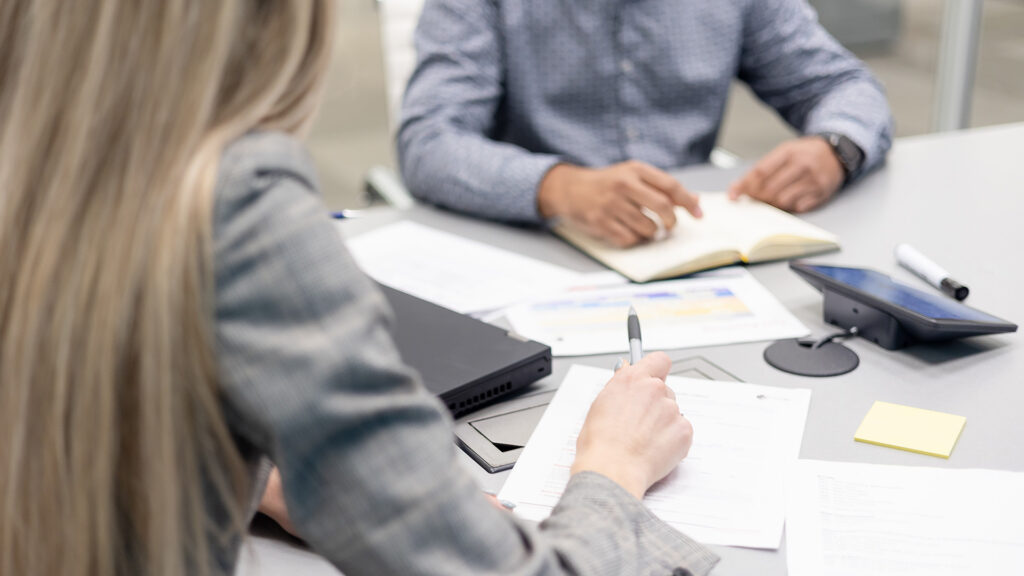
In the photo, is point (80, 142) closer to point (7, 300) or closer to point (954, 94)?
point (7, 300)

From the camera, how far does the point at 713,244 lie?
1268 millimetres

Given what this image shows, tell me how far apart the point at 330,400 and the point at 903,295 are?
781 millimetres

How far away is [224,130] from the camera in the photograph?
513mm

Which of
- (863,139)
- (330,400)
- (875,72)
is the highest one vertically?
(330,400)

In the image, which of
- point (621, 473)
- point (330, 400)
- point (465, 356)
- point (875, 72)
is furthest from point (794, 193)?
point (875, 72)

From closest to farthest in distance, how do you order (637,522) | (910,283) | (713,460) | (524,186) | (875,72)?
(637,522) < (713,460) < (910,283) < (524,186) < (875,72)

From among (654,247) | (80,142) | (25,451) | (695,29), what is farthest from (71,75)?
(695,29)

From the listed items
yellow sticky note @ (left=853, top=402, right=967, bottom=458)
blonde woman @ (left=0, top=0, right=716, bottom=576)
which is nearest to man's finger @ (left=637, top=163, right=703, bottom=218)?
yellow sticky note @ (left=853, top=402, right=967, bottom=458)

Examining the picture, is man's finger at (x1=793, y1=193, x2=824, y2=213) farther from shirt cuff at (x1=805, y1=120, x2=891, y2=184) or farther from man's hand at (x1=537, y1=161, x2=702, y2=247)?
man's hand at (x1=537, y1=161, x2=702, y2=247)

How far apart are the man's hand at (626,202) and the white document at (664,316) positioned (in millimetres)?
113

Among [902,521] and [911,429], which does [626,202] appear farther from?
[902,521]

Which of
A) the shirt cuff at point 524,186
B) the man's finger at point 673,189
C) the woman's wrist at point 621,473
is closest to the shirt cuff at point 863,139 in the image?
the man's finger at point 673,189

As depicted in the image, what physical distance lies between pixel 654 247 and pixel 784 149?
34cm

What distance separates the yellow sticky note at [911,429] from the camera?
0.84m
